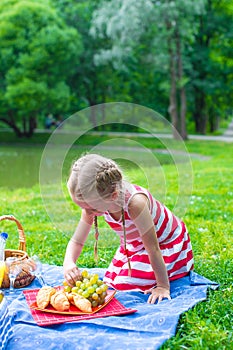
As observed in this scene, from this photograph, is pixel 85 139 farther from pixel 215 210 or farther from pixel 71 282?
pixel 215 210

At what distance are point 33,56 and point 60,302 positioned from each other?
19586 millimetres

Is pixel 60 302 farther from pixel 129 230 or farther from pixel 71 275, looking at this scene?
pixel 129 230

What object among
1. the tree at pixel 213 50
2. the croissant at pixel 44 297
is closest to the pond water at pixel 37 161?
the croissant at pixel 44 297

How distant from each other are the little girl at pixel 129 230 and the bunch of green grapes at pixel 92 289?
0.10m

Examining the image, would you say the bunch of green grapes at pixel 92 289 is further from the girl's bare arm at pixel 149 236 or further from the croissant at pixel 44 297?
the girl's bare arm at pixel 149 236

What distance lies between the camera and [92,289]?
3057 mm

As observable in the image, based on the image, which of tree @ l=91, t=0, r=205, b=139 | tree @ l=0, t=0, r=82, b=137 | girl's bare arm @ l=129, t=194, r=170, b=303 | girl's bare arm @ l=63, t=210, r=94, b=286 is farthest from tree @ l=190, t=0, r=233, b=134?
girl's bare arm @ l=129, t=194, r=170, b=303

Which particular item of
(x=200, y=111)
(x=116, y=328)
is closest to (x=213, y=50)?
(x=200, y=111)

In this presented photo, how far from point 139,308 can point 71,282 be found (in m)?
0.46

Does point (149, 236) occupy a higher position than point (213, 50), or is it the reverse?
point (213, 50)

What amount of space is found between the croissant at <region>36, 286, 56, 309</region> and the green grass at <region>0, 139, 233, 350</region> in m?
0.57

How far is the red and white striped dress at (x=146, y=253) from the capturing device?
339 cm

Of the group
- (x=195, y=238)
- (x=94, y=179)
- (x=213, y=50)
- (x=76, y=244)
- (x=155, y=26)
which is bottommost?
(x=195, y=238)

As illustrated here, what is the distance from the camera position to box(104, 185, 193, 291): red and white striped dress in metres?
3.39
